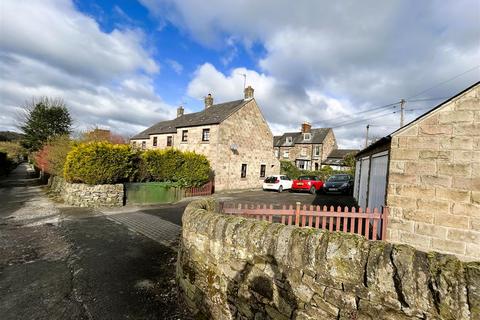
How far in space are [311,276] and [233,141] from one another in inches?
728

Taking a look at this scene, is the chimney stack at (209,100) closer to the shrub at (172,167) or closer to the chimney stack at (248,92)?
the chimney stack at (248,92)

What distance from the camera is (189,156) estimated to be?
15.7 m

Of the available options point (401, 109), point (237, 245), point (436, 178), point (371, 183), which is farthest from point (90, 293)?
point (401, 109)

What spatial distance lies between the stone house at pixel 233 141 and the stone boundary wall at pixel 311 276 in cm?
1608

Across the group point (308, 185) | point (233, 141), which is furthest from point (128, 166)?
point (308, 185)

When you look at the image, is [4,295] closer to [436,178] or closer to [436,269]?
[436,269]

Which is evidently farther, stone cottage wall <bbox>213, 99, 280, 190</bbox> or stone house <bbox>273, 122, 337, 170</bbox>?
stone house <bbox>273, 122, 337, 170</bbox>

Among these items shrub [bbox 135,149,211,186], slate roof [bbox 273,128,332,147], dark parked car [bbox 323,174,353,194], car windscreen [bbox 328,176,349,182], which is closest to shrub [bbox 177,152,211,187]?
shrub [bbox 135,149,211,186]

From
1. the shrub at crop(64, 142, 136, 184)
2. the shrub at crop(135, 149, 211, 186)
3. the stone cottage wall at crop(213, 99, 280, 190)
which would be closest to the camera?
the shrub at crop(64, 142, 136, 184)

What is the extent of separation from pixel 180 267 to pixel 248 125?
18516 mm

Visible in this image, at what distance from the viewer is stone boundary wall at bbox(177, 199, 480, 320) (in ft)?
6.07

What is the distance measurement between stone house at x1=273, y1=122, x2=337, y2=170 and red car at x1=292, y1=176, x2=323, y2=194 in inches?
847

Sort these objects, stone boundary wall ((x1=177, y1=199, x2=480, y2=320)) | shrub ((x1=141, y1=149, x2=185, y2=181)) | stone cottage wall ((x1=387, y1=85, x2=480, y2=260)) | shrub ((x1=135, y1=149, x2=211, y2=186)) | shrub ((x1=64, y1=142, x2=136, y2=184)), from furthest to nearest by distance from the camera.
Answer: shrub ((x1=141, y1=149, x2=185, y2=181))
shrub ((x1=135, y1=149, x2=211, y2=186))
shrub ((x1=64, y1=142, x2=136, y2=184))
stone cottage wall ((x1=387, y1=85, x2=480, y2=260))
stone boundary wall ((x1=177, y1=199, x2=480, y2=320))

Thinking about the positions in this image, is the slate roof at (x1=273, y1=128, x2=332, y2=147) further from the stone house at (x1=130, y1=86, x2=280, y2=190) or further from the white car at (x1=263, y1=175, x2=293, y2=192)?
the white car at (x1=263, y1=175, x2=293, y2=192)
